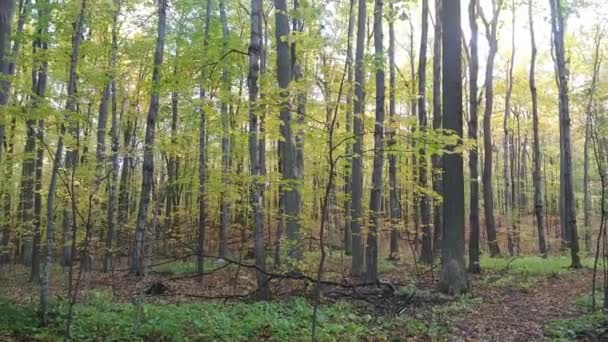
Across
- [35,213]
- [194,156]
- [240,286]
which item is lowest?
[240,286]

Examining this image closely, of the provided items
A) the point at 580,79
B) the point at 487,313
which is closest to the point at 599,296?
the point at 487,313

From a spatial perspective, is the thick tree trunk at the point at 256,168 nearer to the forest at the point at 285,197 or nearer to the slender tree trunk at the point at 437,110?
the forest at the point at 285,197

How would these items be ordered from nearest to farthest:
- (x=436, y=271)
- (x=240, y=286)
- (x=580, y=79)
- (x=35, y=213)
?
(x=240, y=286) < (x=436, y=271) < (x=35, y=213) < (x=580, y=79)

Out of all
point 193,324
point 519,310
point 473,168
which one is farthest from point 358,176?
point 193,324

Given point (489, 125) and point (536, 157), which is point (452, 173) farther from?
point (536, 157)

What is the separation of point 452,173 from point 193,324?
585cm

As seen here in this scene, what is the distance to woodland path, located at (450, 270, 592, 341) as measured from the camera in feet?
21.4

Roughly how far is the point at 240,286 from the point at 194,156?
932 centimetres

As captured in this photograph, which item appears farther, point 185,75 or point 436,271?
point 436,271

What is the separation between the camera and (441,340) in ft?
19.9

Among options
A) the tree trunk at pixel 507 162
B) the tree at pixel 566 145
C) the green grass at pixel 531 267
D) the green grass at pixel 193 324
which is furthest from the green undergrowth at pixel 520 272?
the green grass at pixel 193 324

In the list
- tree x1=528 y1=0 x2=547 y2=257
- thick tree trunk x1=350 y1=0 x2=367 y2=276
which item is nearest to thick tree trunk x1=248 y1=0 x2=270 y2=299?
Result: thick tree trunk x1=350 y1=0 x2=367 y2=276

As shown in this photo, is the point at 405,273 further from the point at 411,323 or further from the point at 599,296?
the point at 411,323

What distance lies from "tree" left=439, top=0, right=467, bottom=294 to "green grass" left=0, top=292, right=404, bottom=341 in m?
2.78
